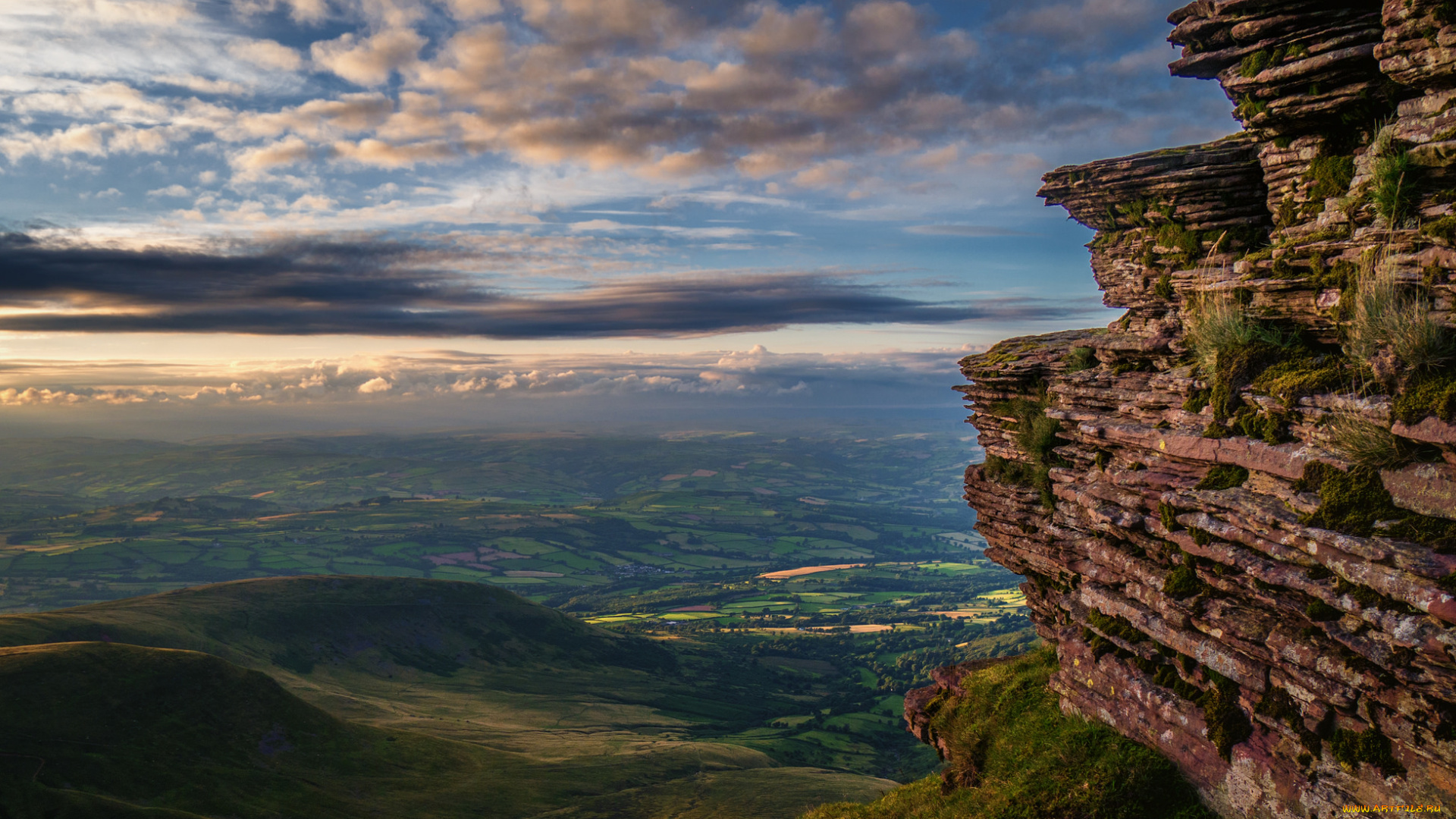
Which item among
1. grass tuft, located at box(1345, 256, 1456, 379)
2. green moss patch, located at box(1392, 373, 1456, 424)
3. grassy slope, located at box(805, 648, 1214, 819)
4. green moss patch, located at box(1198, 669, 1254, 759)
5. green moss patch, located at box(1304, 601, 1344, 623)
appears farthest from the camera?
grassy slope, located at box(805, 648, 1214, 819)

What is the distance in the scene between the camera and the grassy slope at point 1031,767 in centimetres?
1700

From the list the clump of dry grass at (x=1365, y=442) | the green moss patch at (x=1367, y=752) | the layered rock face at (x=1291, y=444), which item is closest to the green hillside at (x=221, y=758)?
the layered rock face at (x=1291, y=444)

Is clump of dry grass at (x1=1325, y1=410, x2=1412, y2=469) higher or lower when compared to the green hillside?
higher

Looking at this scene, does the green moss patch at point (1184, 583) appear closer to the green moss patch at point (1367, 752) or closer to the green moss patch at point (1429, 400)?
the green moss patch at point (1367, 752)

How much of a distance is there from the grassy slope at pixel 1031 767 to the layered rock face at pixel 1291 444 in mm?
722

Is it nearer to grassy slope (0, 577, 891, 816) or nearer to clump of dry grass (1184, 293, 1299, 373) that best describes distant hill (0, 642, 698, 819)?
grassy slope (0, 577, 891, 816)

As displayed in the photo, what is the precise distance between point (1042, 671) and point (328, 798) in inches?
5058

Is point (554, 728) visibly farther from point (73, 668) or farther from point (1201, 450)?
point (1201, 450)

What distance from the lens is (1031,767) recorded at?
1994 centimetres

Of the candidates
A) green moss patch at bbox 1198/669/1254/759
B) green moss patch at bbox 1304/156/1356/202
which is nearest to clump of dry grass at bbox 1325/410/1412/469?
green moss patch at bbox 1198/669/1254/759

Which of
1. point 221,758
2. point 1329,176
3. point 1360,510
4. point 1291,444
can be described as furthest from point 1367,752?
point 221,758

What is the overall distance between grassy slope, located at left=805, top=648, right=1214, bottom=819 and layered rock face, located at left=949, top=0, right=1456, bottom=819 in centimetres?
72

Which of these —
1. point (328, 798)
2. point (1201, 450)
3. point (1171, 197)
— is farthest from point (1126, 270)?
point (328, 798)

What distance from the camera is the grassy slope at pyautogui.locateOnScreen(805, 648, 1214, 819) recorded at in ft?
55.8
